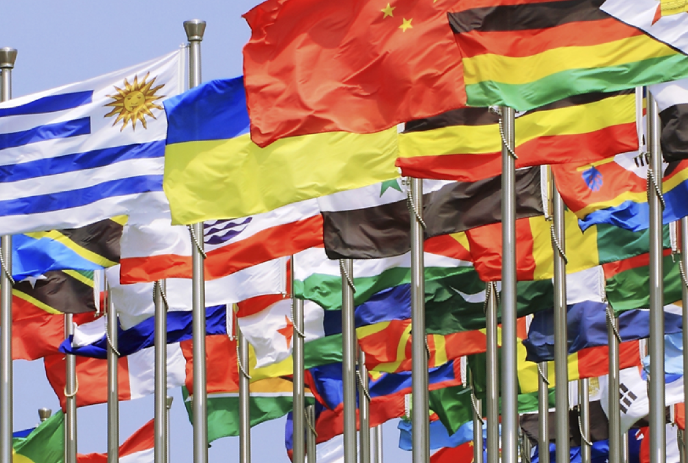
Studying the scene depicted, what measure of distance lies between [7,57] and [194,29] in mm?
5410

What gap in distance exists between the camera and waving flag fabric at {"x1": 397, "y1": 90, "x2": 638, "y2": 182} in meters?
23.8

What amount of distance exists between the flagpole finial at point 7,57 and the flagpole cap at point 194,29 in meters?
5.06

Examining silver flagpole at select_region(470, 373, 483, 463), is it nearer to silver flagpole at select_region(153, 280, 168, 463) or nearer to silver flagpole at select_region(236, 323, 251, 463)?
silver flagpole at select_region(236, 323, 251, 463)

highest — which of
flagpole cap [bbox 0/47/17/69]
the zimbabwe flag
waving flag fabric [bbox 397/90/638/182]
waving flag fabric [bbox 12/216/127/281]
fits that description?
flagpole cap [bbox 0/47/17/69]

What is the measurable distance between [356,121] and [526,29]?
284 centimetres

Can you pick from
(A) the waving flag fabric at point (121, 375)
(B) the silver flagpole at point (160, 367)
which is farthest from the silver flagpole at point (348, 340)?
(A) the waving flag fabric at point (121, 375)

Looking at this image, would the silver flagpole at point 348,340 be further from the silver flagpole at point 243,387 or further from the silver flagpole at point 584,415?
the silver flagpole at point 584,415

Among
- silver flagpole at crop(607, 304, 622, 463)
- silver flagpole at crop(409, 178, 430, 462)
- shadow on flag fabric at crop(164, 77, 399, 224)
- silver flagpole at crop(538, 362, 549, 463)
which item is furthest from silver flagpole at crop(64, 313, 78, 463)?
silver flagpole at crop(409, 178, 430, 462)

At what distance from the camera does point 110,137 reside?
30.3 metres

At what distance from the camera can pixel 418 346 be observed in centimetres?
2555

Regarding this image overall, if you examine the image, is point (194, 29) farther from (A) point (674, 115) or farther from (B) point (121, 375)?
(B) point (121, 375)

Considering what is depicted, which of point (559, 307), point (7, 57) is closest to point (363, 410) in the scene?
point (559, 307)

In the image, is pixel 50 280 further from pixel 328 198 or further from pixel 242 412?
pixel 328 198

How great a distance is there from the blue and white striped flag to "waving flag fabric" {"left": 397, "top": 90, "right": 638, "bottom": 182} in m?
6.50
